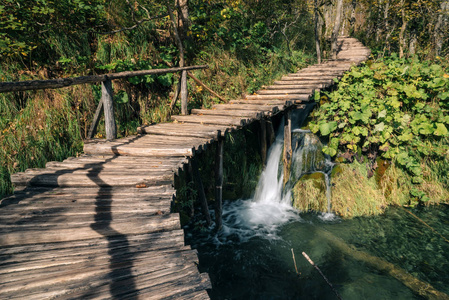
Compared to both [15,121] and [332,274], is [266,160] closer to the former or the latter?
[332,274]

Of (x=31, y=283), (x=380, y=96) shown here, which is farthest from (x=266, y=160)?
(x=31, y=283)

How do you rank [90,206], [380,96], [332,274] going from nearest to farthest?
[90,206]
[332,274]
[380,96]

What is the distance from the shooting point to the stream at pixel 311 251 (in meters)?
4.04

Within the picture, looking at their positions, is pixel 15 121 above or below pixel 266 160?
above

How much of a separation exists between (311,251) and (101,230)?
396cm

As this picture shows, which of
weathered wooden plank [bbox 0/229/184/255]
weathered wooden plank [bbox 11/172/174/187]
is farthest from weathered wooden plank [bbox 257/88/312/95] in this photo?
weathered wooden plank [bbox 0/229/184/255]

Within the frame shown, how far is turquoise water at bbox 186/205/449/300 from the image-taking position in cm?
402

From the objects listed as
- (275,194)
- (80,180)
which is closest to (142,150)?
(80,180)

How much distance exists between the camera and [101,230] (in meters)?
2.18

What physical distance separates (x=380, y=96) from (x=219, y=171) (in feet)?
15.9

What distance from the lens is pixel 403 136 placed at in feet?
20.3

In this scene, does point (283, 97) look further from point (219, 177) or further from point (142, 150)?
point (142, 150)

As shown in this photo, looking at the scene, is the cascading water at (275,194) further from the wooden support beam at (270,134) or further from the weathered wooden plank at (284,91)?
the weathered wooden plank at (284,91)

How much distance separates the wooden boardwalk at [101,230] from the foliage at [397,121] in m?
4.04
